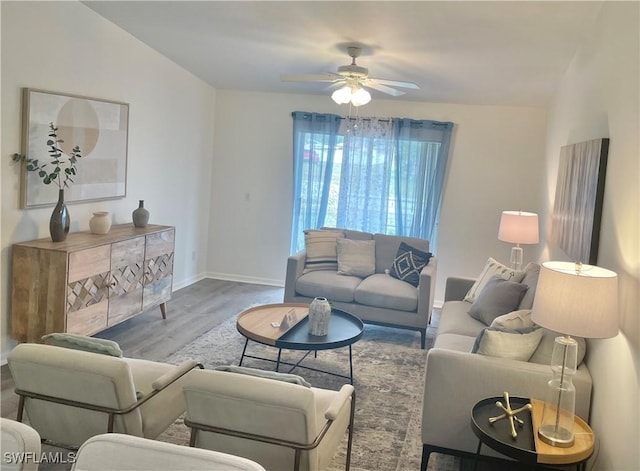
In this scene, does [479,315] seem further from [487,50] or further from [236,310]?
[236,310]

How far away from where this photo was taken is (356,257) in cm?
571

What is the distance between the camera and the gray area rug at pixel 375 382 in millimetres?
3229

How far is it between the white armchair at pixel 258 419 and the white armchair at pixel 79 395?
29 cm

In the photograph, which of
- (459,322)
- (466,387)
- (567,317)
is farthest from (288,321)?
(567,317)

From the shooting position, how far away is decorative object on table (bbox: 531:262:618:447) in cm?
241

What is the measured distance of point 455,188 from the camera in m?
6.60

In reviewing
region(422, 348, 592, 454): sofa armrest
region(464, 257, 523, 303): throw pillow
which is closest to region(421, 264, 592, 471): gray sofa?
region(422, 348, 592, 454): sofa armrest

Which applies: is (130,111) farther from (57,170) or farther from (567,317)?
(567,317)

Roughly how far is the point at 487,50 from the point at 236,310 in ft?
10.9

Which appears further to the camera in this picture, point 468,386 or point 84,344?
point 468,386

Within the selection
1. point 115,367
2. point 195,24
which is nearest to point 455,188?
point 195,24

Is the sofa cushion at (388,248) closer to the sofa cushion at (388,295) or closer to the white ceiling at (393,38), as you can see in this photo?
the sofa cushion at (388,295)

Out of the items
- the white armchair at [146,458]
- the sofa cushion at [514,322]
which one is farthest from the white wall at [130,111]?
the sofa cushion at [514,322]

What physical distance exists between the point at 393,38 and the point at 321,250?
2.15 metres
